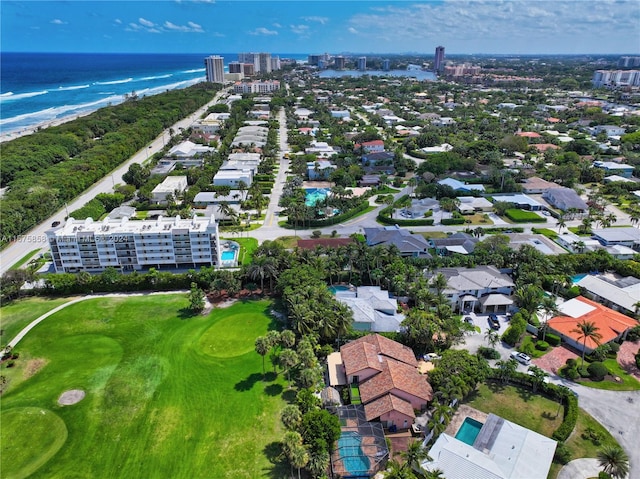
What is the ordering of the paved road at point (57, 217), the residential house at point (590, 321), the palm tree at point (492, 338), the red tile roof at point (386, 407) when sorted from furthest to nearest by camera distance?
1. the paved road at point (57, 217)
2. the residential house at point (590, 321)
3. the palm tree at point (492, 338)
4. the red tile roof at point (386, 407)

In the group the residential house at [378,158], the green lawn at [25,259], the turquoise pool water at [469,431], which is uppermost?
the residential house at [378,158]

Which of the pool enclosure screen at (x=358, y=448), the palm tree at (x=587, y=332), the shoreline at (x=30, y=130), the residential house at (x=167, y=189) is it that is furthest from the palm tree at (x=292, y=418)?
the shoreline at (x=30, y=130)

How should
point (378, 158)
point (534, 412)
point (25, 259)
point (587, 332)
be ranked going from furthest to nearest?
point (378, 158), point (25, 259), point (587, 332), point (534, 412)

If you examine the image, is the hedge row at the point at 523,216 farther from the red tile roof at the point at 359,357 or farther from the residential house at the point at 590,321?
the red tile roof at the point at 359,357

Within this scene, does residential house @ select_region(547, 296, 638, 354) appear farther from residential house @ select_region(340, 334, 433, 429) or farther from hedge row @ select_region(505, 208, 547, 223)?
hedge row @ select_region(505, 208, 547, 223)


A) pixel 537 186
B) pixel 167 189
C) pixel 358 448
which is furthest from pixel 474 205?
pixel 167 189

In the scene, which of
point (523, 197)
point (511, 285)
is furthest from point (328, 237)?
point (523, 197)

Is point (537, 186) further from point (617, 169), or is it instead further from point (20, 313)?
point (20, 313)

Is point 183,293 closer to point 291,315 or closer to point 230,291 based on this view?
point 230,291
